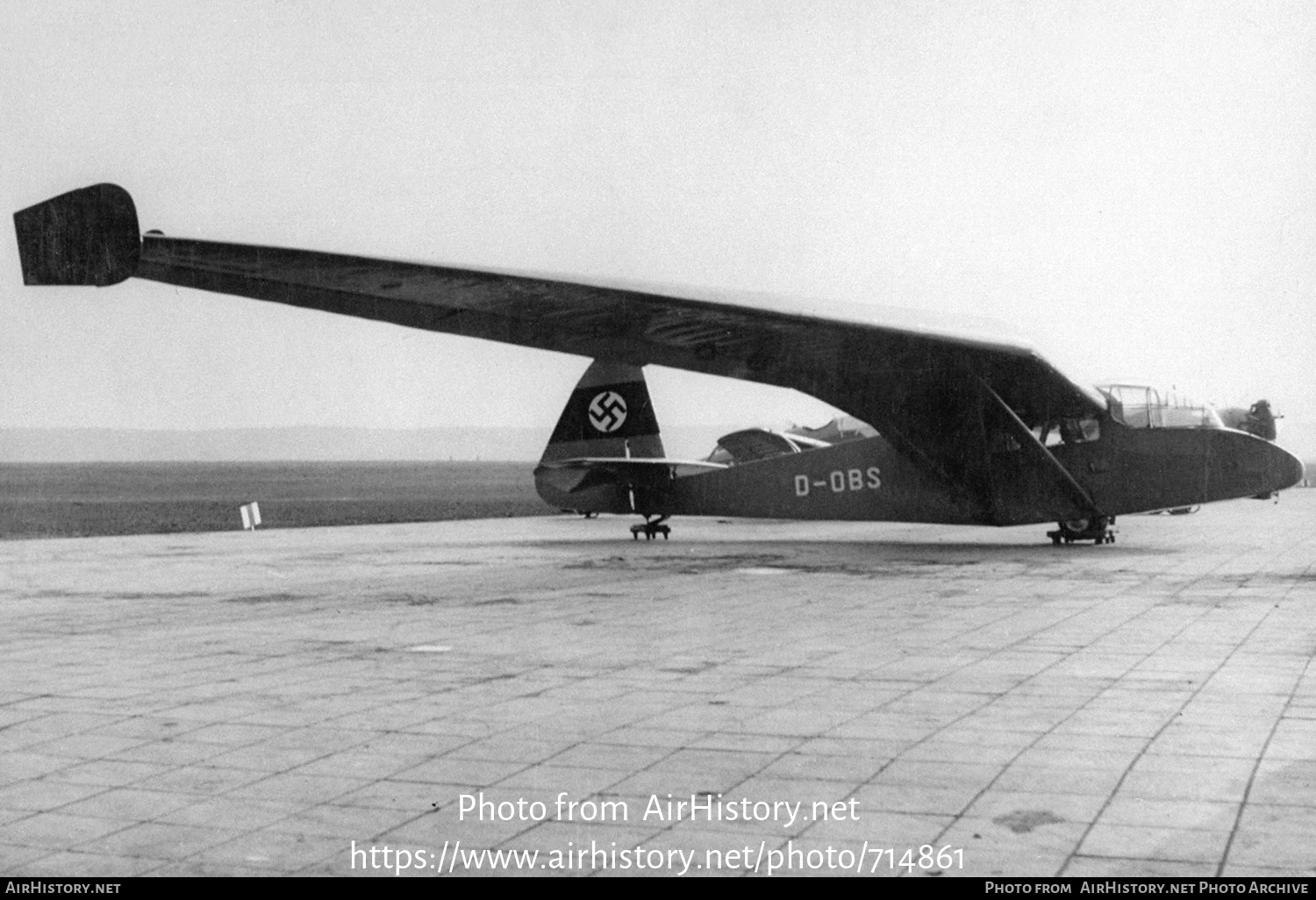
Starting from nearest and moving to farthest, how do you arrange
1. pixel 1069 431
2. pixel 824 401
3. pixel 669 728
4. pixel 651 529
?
pixel 669 728 < pixel 1069 431 < pixel 824 401 < pixel 651 529

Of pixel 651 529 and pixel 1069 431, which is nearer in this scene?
pixel 1069 431

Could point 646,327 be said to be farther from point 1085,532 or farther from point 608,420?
point 1085,532

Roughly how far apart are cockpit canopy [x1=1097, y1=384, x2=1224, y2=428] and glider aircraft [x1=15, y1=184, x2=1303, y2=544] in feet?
0.08

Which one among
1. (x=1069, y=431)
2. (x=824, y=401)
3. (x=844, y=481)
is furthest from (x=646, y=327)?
(x=1069, y=431)

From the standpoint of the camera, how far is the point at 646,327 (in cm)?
1368

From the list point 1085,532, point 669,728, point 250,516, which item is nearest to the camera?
point 669,728

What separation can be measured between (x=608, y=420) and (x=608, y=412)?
13 cm

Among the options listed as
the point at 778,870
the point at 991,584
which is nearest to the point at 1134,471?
the point at 991,584

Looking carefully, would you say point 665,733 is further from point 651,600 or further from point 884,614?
point 651,600

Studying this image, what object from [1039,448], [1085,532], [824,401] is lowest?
[1085,532]

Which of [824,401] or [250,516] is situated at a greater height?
[824,401]

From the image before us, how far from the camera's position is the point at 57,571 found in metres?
15.6

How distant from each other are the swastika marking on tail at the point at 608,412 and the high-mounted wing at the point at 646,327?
4817 mm

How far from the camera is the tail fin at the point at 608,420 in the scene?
2062 cm
